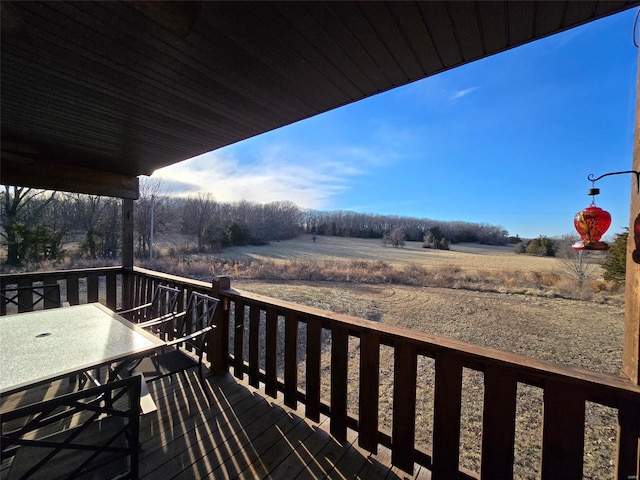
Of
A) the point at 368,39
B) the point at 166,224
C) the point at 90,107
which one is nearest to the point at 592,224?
the point at 368,39

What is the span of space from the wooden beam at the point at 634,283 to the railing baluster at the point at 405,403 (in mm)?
774

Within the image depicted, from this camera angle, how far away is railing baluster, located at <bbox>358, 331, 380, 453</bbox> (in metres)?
1.51

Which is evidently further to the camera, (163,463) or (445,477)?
(163,463)

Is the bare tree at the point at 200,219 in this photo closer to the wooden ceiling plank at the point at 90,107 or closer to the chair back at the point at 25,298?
the chair back at the point at 25,298

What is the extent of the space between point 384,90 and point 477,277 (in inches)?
612

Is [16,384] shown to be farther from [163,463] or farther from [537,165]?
[537,165]

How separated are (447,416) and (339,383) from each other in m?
0.61

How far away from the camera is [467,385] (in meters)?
4.46

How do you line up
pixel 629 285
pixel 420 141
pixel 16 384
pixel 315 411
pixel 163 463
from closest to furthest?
pixel 629 285
pixel 16 384
pixel 163 463
pixel 315 411
pixel 420 141

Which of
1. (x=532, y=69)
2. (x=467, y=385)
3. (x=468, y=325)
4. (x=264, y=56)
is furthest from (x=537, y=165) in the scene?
(x=264, y=56)

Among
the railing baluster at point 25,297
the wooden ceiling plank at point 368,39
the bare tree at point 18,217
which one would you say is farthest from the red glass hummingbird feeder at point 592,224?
the bare tree at point 18,217

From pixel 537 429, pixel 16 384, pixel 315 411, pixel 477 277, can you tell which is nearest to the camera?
pixel 16 384

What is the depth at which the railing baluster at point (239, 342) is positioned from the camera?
2.28 meters

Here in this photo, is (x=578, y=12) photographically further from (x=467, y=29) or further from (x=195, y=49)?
(x=195, y=49)
